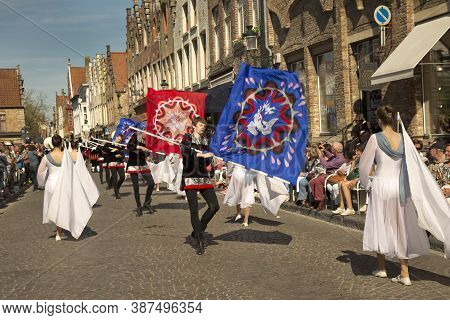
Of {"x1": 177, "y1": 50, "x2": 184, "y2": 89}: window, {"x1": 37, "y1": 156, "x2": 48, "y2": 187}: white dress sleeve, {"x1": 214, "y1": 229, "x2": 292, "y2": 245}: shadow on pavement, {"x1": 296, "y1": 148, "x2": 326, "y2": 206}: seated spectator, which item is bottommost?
{"x1": 214, "y1": 229, "x2": 292, "y2": 245}: shadow on pavement

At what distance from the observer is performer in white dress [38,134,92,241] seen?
956 centimetres

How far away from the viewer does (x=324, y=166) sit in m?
12.6

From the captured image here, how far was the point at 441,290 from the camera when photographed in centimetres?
580

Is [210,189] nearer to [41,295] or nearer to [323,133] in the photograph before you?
[41,295]

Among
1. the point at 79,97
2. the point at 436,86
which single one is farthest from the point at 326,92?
the point at 79,97

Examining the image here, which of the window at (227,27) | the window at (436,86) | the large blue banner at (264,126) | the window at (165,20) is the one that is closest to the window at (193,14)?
the window at (227,27)

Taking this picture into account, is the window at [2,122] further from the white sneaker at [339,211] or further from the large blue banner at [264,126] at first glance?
the large blue banner at [264,126]

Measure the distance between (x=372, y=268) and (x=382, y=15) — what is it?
30.8 feet

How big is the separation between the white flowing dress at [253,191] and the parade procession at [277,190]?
1.2 inches

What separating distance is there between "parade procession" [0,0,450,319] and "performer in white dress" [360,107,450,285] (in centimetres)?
1

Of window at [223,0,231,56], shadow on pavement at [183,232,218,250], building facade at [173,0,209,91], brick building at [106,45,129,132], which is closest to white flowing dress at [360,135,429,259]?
shadow on pavement at [183,232,218,250]

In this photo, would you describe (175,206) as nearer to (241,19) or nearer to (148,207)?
(148,207)

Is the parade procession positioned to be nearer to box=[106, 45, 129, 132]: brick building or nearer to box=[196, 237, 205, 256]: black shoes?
box=[196, 237, 205, 256]: black shoes

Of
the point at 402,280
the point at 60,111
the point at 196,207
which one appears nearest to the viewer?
the point at 402,280
